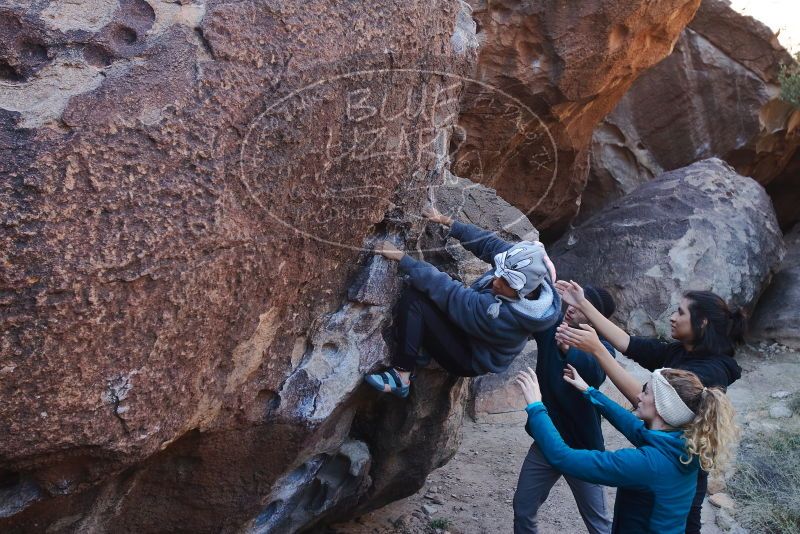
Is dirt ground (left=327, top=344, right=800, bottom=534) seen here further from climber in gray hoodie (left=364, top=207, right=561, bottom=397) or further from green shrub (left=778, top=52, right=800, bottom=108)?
green shrub (left=778, top=52, right=800, bottom=108)

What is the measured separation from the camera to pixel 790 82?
7.72 metres

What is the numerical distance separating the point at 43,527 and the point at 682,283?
189 inches

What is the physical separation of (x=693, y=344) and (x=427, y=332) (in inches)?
36.7

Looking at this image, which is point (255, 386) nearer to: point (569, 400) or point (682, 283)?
point (569, 400)

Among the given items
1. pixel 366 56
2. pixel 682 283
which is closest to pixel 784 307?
pixel 682 283

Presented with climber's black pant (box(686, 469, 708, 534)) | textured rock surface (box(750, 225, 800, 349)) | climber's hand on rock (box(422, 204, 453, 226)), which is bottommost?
climber's black pant (box(686, 469, 708, 534))

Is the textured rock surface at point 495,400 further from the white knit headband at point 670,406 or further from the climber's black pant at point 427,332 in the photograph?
the white knit headband at point 670,406

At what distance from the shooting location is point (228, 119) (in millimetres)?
2283

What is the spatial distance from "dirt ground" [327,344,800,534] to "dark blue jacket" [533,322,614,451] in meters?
1.12

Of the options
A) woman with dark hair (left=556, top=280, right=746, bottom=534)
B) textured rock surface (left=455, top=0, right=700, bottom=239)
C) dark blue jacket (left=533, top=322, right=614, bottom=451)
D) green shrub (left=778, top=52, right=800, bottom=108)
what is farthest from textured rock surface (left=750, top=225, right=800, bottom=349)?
dark blue jacket (left=533, top=322, right=614, bottom=451)

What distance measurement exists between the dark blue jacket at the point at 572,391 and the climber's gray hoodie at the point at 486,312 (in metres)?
0.13

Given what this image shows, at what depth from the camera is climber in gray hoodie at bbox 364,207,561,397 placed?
2.74 metres

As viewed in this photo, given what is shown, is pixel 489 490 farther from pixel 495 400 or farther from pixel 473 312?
pixel 473 312

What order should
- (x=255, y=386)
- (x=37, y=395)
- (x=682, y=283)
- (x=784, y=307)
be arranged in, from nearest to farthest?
1. (x=37, y=395)
2. (x=255, y=386)
3. (x=682, y=283)
4. (x=784, y=307)
